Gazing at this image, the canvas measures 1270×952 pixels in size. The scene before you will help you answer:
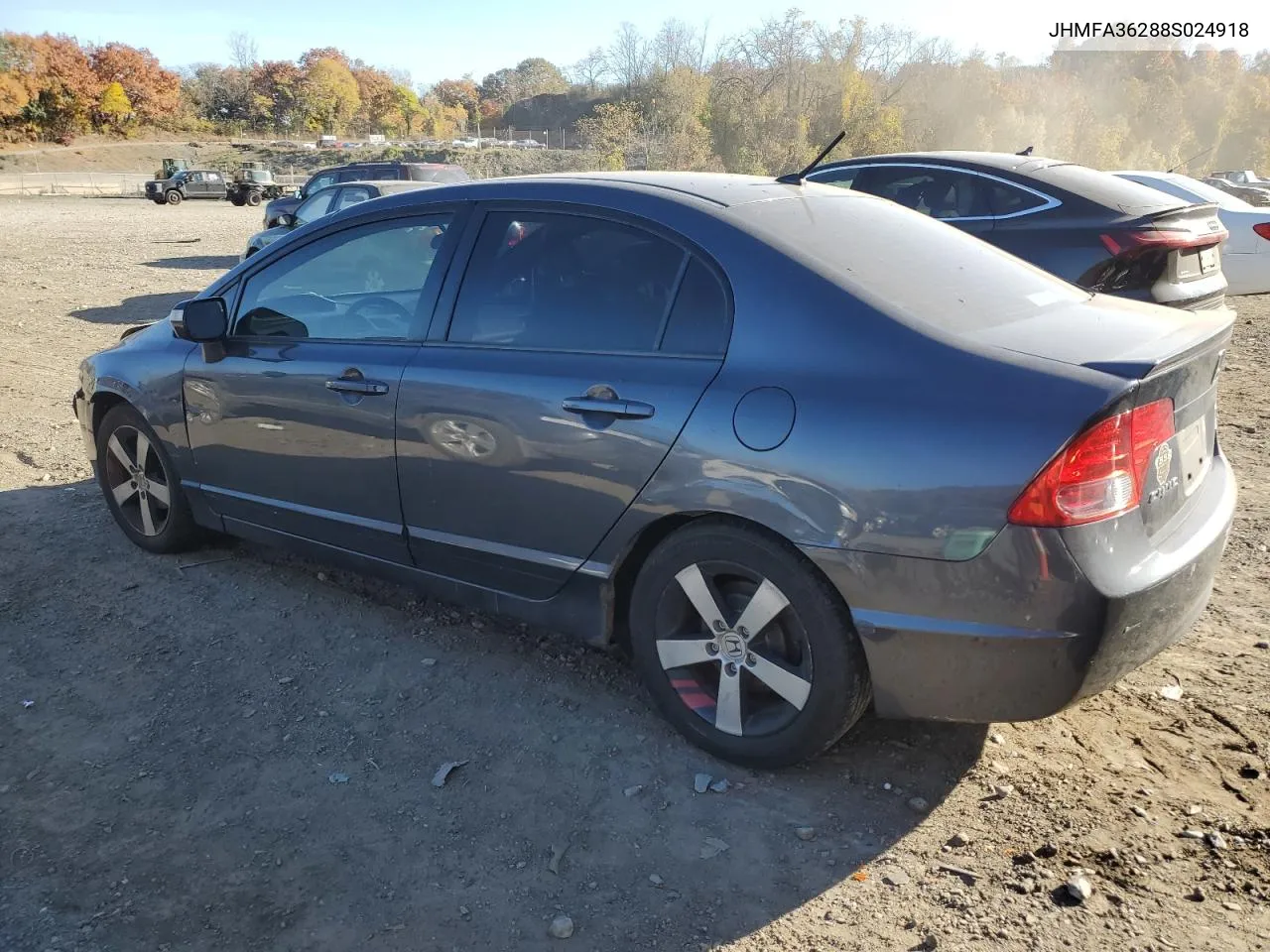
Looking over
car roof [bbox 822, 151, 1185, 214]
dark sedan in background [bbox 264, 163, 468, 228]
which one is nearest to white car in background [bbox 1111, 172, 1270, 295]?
car roof [bbox 822, 151, 1185, 214]

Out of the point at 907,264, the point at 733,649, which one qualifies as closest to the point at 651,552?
the point at 733,649

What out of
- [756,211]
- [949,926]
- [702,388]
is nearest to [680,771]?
[949,926]

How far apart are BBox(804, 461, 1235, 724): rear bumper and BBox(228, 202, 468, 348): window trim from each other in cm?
173

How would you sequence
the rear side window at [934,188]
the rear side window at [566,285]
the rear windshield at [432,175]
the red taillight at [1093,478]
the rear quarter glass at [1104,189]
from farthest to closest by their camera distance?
the rear windshield at [432,175] < the rear side window at [934,188] < the rear quarter glass at [1104,189] < the rear side window at [566,285] < the red taillight at [1093,478]

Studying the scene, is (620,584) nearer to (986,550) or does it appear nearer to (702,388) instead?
(702,388)

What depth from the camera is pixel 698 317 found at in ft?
10.1

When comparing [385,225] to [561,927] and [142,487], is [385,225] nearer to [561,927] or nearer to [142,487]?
[142,487]

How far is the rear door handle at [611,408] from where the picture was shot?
3.05 m

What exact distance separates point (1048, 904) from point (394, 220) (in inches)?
123

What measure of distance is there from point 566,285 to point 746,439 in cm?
96

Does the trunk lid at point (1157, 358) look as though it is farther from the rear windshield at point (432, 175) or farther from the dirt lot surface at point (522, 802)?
the rear windshield at point (432, 175)

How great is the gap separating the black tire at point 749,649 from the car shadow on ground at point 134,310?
10.1m

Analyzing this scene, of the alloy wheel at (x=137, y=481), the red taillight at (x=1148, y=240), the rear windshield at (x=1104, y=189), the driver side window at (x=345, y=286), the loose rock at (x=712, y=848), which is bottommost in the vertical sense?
the loose rock at (x=712, y=848)

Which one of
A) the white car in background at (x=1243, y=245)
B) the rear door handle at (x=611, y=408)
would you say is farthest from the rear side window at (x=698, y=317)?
the white car in background at (x=1243, y=245)
